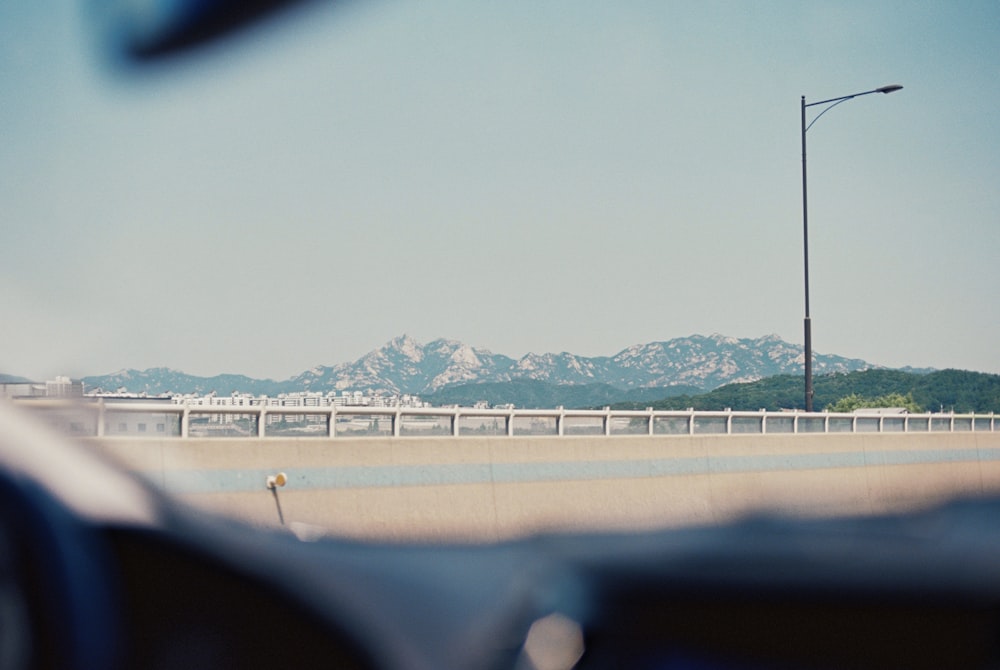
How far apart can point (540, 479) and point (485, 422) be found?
1.41 m

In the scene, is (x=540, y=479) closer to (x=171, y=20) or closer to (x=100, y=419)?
(x=171, y=20)

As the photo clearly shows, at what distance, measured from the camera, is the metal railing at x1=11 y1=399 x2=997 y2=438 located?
14973 millimetres

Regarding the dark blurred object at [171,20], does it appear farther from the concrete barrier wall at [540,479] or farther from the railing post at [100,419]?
the concrete barrier wall at [540,479]

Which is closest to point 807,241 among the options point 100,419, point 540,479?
point 540,479

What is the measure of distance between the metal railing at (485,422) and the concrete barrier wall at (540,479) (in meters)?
0.27

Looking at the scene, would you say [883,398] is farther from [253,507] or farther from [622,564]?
[622,564]

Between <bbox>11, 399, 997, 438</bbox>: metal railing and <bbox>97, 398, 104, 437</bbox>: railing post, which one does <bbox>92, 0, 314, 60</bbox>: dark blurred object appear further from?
<bbox>11, 399, 997, 438</bbox>: metal railing

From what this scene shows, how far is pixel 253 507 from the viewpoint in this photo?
48.6 feet

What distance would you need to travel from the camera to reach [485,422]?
63.5ft

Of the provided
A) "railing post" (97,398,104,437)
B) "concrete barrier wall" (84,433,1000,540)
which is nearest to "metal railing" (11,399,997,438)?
"concrete barrier wall" (84,433,1000,540)

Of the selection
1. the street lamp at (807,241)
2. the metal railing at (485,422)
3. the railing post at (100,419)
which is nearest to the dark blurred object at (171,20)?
the railing post at (100,419)

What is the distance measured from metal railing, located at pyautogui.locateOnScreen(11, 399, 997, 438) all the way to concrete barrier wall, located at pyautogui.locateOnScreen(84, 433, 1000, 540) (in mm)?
273

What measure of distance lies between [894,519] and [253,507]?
1203cm

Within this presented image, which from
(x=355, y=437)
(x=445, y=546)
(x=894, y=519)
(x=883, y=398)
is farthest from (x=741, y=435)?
(x=883, y=398)
